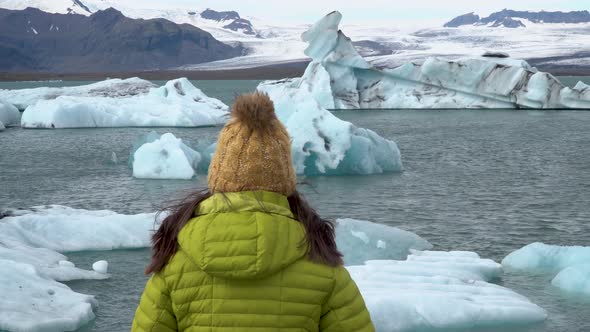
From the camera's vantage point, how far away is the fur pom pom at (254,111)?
1.92 meters

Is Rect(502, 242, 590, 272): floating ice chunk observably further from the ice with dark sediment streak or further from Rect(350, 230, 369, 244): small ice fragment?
the ice with dark sediment streak

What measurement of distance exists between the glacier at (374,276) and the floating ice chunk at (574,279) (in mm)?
486

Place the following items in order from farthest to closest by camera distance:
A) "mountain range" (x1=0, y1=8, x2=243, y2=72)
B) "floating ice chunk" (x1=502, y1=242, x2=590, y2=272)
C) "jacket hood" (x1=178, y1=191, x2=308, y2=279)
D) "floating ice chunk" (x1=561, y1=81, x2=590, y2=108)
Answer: "mountain range" (x1=0, y1=8, x2=243, y2=72) < "floating ice chunk" (x1=561, y1=81, x2=590, y2=108) < "floating ice chunk" (x1=502, y1=242, x2=590, y2=272) < "jacket hood" (x1=178, y1=191, x2=308, y2=279)

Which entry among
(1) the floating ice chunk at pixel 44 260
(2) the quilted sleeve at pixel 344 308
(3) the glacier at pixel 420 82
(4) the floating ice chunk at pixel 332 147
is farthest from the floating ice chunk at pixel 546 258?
(3) the glacier at pixel 420 82

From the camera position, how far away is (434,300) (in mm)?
5477

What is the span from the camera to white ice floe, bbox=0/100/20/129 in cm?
2517

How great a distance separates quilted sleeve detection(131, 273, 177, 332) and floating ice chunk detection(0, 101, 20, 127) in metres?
24.1

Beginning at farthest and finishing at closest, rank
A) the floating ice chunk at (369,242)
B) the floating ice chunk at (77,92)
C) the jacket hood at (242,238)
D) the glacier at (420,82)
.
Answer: the floating ice chunk at (77,92) < the glacier at (420,82) < the floating ice chunk at (369,242) < the jacket hood at (242,238)

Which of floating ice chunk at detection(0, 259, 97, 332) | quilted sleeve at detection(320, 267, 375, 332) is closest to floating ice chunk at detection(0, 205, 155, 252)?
floating ice chunk at detection(0, 259, 97, 332)

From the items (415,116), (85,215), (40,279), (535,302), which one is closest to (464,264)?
(535,302)

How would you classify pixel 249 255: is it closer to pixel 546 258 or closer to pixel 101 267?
pixel 101 267

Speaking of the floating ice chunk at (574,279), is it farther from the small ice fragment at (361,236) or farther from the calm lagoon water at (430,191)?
the small ice fragment at (361,236)

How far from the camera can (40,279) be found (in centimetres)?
600

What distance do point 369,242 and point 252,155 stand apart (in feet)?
17.9
